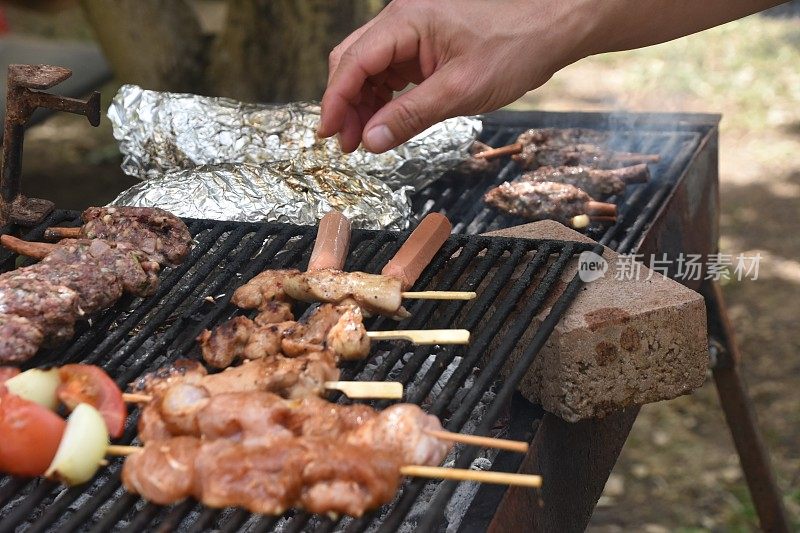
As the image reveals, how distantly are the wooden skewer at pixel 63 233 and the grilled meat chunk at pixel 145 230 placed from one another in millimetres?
49

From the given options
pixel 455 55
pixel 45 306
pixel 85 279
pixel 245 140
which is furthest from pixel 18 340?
pixel 245 140

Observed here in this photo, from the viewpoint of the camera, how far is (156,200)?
4223 mm

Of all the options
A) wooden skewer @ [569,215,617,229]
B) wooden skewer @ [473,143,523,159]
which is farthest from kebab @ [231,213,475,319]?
wooden skewer @ [473,143,523,159]

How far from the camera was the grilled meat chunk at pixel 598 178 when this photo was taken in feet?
14.8

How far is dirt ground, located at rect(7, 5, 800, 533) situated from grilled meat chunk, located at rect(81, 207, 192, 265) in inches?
134

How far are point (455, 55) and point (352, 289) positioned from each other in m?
0.95

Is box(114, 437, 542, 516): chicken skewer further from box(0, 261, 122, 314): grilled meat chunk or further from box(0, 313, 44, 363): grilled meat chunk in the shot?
box(0, 261, 122, 314): grilled meat chunk

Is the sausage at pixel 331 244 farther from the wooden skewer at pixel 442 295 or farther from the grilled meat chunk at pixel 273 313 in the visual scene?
the wooden skewer at pixel 442 295

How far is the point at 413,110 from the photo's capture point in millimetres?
3193

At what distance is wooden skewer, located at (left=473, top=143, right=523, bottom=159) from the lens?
4.89m

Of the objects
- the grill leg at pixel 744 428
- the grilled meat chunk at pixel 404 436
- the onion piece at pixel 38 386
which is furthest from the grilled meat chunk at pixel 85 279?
the grill leg at pixel 744 428

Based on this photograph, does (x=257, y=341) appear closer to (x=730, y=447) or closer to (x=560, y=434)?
(x=560, y=434)

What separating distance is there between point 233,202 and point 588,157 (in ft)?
6.36

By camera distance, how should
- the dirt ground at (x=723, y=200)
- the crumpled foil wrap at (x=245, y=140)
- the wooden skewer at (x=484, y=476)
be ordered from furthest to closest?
the dirt ground at (x=723, y=200) → the crumpled foil wrap at (x=245, y=140) → the wooden skewer at (x=484, y=476)
